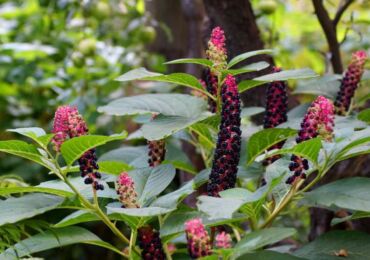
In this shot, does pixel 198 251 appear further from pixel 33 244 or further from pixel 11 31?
pixel 11 31

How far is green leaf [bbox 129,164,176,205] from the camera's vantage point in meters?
1.01

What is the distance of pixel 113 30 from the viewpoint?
2744mm

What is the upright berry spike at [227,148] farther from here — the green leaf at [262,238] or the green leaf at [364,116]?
the green leaf at [364,116]

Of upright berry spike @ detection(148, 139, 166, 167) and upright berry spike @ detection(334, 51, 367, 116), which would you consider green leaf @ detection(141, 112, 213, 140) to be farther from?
upright berry spike @ detection(334, 51, 367, 116)

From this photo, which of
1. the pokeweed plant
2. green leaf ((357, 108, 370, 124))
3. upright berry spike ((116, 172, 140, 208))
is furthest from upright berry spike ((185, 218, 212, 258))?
green leaf ((357, 108, 370, 124))

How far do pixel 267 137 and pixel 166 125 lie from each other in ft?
0.54

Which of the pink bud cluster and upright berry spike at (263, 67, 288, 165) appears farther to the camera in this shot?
upright berry spike at (263, 67, 288, 165)

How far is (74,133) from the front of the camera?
3.15 feet

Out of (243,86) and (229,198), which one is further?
(243,86)

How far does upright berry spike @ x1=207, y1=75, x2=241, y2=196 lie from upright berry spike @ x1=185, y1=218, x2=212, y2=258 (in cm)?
19

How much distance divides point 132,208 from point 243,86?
34 centimetres

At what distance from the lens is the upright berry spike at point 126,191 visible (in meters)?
0.93

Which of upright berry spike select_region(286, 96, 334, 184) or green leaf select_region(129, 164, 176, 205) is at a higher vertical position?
upright berry spike select_region(286, 96, 334, 184)

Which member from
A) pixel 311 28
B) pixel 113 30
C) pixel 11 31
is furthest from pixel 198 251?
pixel 311 28
